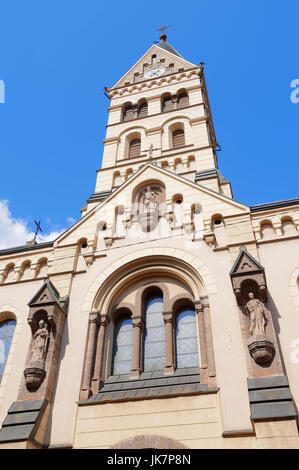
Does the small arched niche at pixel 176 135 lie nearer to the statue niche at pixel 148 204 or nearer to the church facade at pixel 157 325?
the church facade at pixel 157 325

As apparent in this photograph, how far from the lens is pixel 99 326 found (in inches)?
521

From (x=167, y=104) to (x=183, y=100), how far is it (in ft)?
3.40

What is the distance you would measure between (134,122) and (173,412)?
1799cm

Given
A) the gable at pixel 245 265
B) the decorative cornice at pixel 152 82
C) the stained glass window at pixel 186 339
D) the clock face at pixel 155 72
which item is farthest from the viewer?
the clock face at pixel 155 72

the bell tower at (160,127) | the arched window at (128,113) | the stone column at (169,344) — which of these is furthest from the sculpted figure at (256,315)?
the arched window at (128,113)

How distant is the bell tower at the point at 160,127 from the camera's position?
19828 mm

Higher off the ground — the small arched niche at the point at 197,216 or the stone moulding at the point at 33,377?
the small arched niche at the point at 197,216

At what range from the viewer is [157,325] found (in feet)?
43.8

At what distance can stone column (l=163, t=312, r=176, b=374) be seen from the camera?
39.1 ft

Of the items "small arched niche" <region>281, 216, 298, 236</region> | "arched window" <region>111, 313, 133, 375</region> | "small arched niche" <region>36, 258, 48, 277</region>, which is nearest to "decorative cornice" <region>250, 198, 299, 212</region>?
"small arched niche" <region>281, 216, 298, 236</region>

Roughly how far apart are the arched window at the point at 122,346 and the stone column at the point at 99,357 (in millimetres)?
616

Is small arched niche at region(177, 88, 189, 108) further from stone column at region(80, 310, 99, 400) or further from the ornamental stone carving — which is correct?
stone column at region(80, 310, 99, 400)

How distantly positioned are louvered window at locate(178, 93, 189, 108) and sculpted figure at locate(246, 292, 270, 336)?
1612cm

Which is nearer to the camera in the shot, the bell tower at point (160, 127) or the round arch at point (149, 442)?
the round arch at point (149, 442)
